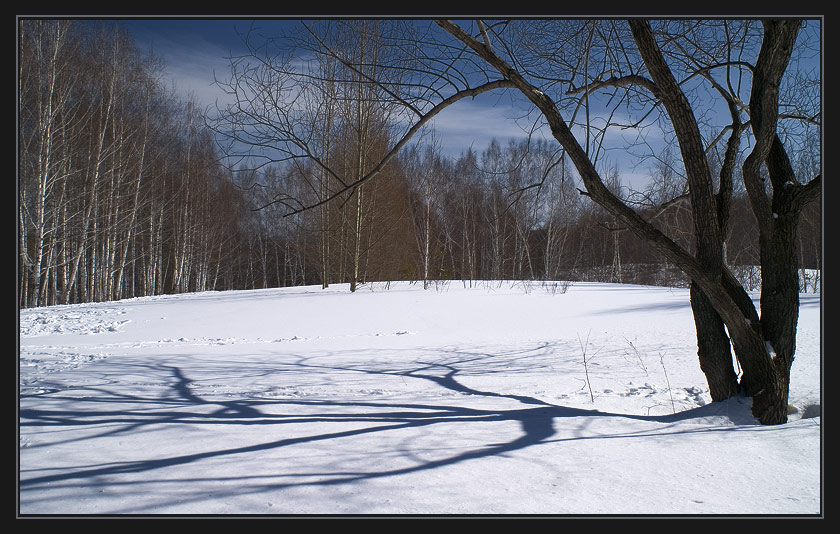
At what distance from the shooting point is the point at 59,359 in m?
3.93

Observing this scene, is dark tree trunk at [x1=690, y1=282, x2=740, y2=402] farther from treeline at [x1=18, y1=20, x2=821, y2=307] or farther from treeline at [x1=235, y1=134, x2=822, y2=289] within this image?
treeline at [x1=235, y1=134, x2=822, y2=289]

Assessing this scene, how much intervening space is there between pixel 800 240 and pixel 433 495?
134 inches

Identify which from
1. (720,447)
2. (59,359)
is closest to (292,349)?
(59,359)

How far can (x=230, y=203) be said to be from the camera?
299 inches

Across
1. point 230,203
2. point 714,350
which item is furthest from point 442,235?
point 714,350

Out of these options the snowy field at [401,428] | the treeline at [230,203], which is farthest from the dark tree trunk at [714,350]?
the treeline at [230,203]

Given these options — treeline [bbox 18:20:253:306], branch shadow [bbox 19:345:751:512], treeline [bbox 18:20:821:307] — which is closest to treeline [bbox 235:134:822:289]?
treeline [bbox 18:20:821:307]

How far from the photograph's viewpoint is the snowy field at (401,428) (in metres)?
1.45

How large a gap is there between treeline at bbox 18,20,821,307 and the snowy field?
1102mm

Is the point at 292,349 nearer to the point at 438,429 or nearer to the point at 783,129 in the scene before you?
the point at 438,429

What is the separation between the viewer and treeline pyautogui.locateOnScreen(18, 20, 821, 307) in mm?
4398

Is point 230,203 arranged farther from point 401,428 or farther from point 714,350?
point 714,350

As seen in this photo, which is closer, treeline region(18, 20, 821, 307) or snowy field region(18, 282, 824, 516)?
snowy field region(18, 282, 824, 516)

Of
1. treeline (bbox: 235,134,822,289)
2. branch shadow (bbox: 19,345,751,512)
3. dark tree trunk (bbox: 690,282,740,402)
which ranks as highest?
treeline (bbox: 235,134,822,289)
